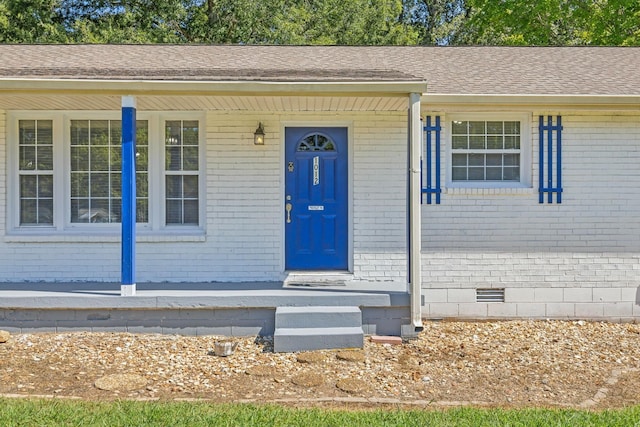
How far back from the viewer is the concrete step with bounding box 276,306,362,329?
6.35 meters

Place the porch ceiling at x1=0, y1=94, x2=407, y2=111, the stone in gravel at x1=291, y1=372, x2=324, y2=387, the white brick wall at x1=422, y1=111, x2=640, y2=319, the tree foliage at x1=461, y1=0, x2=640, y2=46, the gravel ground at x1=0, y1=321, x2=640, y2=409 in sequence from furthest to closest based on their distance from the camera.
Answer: the tree foliage at x1=461, y1=0, x2=640, y2=46
the white brick wall at x1=422, y1=111, x2=640, y2=319
the porch ceiling at x1=0, y1=94, x2=407, y2=111
the stone in gravel at x1=291, y1=372, x2=324, y2=387
the gravel ground at x1=0, y1=321, x2=640, y2=409

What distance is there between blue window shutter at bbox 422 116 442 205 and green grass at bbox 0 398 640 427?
3.56 m

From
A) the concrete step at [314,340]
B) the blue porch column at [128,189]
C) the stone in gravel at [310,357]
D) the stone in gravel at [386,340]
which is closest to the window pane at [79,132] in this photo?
the blue porch column at [128,189]

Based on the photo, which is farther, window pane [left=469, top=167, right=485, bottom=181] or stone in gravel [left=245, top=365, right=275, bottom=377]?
window pane [left=469, top=167, right=485, bottom=181]

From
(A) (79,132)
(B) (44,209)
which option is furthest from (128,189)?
(B) (44,209)

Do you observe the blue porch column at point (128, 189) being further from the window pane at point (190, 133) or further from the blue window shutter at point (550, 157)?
the blue window shutter at point (550, 157)

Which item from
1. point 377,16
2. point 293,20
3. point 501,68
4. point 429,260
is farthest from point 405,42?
point 429,260

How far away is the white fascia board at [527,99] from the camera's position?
23.7ft

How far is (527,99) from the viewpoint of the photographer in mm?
7250

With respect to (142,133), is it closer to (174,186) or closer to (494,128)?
(174,186)

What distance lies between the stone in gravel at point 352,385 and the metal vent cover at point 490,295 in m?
3.04

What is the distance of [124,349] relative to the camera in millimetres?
6160

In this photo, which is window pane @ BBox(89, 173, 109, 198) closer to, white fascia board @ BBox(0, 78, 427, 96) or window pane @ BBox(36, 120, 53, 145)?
window pane @ BBox(36, 120, 53, 145)

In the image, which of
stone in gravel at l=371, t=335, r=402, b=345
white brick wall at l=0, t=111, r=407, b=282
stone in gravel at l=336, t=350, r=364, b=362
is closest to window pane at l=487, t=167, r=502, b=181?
white brick wall at l=0, t=111, r=407, b=282
